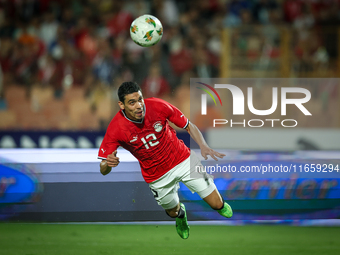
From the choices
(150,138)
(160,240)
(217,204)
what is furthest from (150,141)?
(160,240)

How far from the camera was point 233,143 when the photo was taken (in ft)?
23.4

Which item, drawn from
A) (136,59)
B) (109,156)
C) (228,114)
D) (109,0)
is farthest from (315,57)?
(109,156)

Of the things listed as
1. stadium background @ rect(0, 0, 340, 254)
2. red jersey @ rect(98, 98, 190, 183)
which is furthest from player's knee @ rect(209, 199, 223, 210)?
stadium background @ rect(0, 0, 340, 254)

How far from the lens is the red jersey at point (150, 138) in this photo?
4.77m

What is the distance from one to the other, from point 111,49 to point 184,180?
4420mm

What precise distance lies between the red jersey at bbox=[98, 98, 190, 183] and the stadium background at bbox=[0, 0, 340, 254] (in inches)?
41.2

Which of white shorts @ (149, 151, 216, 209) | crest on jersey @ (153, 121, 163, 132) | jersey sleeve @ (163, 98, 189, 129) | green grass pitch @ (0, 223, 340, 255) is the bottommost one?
green grass pitch @ (0, 223, 340, 255)

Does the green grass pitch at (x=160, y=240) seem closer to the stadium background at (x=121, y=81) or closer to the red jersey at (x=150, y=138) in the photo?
the stadium background at (x=121, y=81)

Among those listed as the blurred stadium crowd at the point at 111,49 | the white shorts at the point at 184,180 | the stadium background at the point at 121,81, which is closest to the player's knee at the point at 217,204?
the white shorts at the point at 184,180

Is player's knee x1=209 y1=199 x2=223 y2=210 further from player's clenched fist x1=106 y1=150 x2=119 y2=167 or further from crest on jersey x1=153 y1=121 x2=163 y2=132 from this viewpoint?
player's clenched fist x1=106 y1=150 x2=119 y2=167

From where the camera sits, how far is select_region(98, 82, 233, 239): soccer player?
4.68 m

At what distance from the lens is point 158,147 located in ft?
16.0

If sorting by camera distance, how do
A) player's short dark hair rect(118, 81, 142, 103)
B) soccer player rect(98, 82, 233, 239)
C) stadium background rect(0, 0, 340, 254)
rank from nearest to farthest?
player's short dark hair rect(118, 81, 142, 103)
soccer player rect(98, 82, 233, 239)
stadium background rect(0, 0, 340, 254)

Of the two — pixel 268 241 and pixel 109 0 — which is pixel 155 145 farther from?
pixel 109 0
